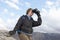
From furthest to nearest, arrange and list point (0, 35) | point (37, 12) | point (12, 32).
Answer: point (0, 35) → point (37, 12) → point (12, 32)

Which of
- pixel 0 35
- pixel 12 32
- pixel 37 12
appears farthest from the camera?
pixel 0 35

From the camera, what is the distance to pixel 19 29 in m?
9.27

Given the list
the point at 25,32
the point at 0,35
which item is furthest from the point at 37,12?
the point at 0,35

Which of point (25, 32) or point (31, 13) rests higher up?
point (31, 13)

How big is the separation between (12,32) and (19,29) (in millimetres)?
317

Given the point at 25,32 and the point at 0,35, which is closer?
the point at 25,32

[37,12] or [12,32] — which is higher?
[37,12]

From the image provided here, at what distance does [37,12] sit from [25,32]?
41.2 inches

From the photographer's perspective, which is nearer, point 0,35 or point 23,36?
point 23,36

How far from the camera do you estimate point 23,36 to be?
9242 millimetres

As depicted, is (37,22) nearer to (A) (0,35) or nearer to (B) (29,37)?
A: (B) (29,37)

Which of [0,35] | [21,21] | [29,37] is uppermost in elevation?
[21,21]

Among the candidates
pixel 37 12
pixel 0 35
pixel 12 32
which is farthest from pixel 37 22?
pixel 0 35

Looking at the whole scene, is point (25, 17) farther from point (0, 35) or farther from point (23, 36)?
point (0, 35)
